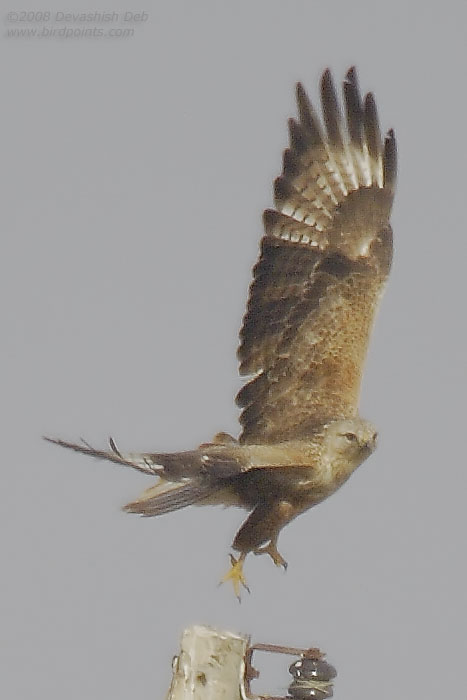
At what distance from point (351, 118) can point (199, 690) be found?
4.05m

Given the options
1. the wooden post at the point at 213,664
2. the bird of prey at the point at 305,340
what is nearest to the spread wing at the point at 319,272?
the bird of prey at the point at 305,340

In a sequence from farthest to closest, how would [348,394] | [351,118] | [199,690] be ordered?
[351,118] → [348,394] → [199,690]

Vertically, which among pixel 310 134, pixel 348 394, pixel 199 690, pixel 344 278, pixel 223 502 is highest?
pixel 310 134

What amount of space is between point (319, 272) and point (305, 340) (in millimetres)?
459

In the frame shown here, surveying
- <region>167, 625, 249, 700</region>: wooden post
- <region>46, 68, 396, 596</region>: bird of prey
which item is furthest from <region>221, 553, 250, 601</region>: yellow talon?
<region>167, 625, 249, 700</region>: wooden post

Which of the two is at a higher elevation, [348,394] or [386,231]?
[386,231]

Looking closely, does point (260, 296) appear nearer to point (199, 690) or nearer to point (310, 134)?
point (310, 134)

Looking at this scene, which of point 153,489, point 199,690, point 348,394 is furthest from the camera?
point 348,394

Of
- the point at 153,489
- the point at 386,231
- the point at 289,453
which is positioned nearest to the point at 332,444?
the point at 289,453

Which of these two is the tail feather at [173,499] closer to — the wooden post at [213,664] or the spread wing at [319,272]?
the spread wing at [319,272]

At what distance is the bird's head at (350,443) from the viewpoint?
8.84 metres

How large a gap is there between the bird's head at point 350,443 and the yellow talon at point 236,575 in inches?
26.1

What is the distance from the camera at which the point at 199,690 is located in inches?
277

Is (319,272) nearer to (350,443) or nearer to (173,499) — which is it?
(350,443)
